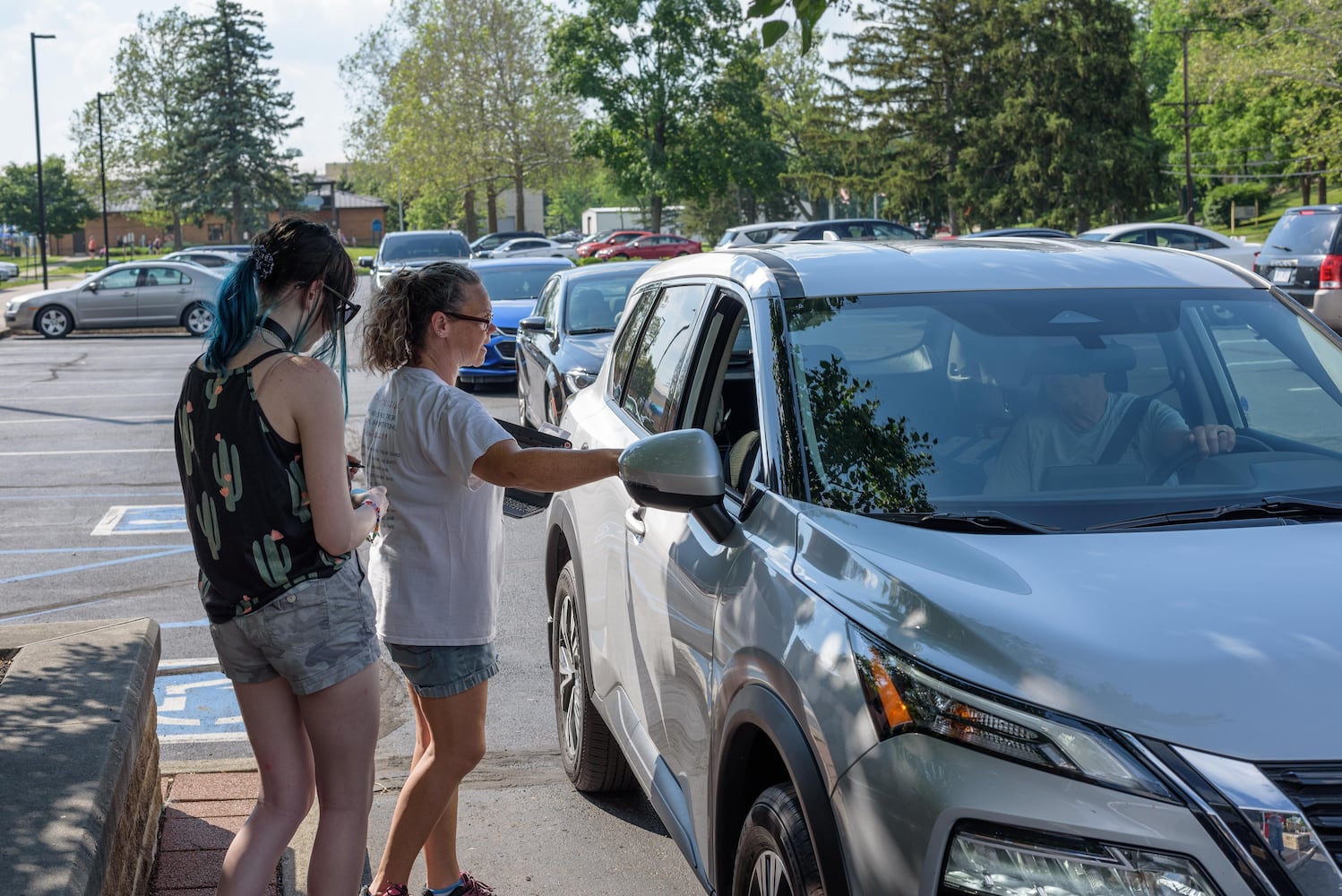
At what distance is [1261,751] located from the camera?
200cm

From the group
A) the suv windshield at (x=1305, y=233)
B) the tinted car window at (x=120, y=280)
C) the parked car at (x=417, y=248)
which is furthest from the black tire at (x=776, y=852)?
the tinted car window at (x=120, y=280)

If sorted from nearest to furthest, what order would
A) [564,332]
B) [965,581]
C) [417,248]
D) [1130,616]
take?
[1130,616]
[965,581]
[564,332]
[417,248]

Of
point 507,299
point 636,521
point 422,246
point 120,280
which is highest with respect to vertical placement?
point 422,246

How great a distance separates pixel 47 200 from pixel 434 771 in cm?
11311

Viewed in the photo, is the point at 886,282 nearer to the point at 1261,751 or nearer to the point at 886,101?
the point at 1261,751

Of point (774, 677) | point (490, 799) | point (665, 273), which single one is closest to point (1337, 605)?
point (774, 677)

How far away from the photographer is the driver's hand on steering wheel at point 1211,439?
130 inches

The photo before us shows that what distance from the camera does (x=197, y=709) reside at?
5.85 m

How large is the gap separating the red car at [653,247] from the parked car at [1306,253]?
1526 inches

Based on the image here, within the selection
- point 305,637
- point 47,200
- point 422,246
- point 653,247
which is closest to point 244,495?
point 305,637

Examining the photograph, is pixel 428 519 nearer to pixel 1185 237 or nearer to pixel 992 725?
pixel 992 725

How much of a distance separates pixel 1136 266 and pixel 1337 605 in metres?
1.62

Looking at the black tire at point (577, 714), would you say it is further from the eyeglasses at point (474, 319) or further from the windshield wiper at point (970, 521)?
the windshield wiper at point (970, 521)

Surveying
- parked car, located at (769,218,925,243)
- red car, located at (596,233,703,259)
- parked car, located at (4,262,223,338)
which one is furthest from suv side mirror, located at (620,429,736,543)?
red car, located at (596,233,703,259)
